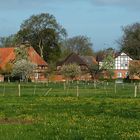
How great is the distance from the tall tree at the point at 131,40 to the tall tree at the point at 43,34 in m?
20.1

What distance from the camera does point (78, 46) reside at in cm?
18600

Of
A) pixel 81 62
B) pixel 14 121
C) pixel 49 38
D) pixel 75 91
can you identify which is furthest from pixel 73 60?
pixel 14 121

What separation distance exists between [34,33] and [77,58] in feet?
68.0

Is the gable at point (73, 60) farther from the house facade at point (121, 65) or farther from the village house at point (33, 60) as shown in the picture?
the village house at point (33, 60)

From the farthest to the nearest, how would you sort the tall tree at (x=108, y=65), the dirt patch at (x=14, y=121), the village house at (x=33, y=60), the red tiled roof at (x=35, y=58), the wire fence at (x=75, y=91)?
the tall tree at (x=108, y=65) → the red tiled roof at (x=35, y=58) → the village house at (x=33, y=60) → the wire fence at (x=75, y=91) → the dirt patch at (x=14, y=121)

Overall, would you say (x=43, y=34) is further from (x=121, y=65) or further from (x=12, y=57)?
(x=121, y=65)

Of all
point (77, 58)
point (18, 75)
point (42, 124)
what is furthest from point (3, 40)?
point (42, 124)

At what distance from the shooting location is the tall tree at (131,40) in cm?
15575

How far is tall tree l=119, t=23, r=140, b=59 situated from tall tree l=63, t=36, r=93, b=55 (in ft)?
69.1

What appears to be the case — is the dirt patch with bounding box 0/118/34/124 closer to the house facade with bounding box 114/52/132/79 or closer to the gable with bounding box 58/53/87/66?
the gable with bounding box 58/53/87/66

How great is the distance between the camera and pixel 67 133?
16.4m

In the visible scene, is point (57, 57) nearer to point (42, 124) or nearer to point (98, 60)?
point (98, 60)

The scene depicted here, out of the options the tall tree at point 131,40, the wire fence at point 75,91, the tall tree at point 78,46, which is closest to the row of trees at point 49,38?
the tall tree at point 131,40

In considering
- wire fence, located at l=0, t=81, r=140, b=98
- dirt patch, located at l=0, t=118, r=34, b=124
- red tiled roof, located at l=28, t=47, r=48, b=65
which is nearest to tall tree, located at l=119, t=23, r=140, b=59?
red tiled roof, located at l=28, t=47, r=48, b=65
